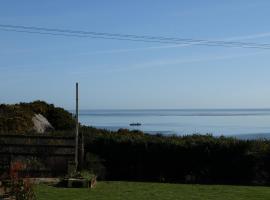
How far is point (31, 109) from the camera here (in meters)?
30.9

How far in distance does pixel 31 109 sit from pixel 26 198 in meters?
19.2

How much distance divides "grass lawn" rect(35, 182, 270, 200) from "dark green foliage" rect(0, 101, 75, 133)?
26.0 feet

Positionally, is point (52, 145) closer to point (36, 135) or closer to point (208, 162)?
point (36, 135)

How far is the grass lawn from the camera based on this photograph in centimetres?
1584

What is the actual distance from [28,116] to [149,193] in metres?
11.8

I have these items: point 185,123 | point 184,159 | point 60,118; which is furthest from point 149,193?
point 185,123

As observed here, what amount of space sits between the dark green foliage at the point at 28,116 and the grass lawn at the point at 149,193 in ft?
26.0

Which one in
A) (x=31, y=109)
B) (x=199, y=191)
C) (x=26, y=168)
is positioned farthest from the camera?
(x=31, y=109)

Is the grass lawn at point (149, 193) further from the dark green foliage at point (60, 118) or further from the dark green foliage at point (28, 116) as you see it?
the dark green foliage at point (60, 118)

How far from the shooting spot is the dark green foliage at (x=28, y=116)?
26.2m

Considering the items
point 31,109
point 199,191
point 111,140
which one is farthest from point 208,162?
point 31,109

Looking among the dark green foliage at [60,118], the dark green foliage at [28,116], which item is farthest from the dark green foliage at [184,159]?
the dark green foliage at [60,118]

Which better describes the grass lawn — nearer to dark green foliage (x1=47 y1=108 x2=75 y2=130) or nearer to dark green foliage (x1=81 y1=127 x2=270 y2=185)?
dark green foliage (x1=81 y1=127 x2=270 y2=185)

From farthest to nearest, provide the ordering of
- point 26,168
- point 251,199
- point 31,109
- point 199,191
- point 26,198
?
1. point 31,109
2. point 26,168
3. point 199,191
4. point 251,199
5. point 26,198
